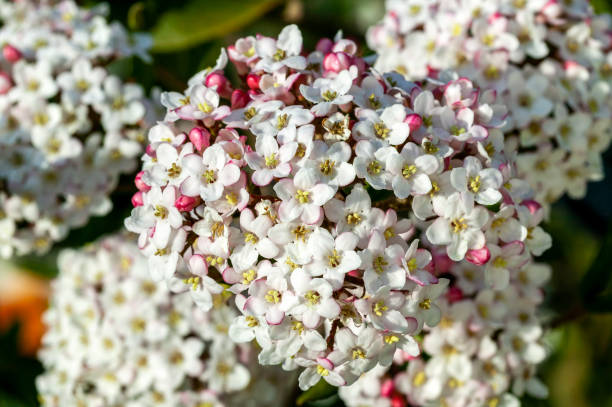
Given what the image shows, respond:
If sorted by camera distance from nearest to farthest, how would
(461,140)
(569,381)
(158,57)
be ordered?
(461,140)
(158,57)
(569,381)

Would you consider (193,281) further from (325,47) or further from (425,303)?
(325,47)

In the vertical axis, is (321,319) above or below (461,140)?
below

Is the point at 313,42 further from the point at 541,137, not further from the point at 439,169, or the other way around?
the point at 439,169

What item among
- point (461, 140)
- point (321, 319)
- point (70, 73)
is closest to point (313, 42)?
point (70, 73)

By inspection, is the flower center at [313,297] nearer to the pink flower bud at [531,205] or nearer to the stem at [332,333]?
the stem at [332,333]

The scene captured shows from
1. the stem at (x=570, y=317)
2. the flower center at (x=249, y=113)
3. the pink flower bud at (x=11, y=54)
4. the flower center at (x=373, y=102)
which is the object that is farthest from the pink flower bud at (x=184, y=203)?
the stem at (x=570, y=317)

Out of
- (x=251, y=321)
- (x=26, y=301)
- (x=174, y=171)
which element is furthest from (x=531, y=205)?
(x=26, y=301)
